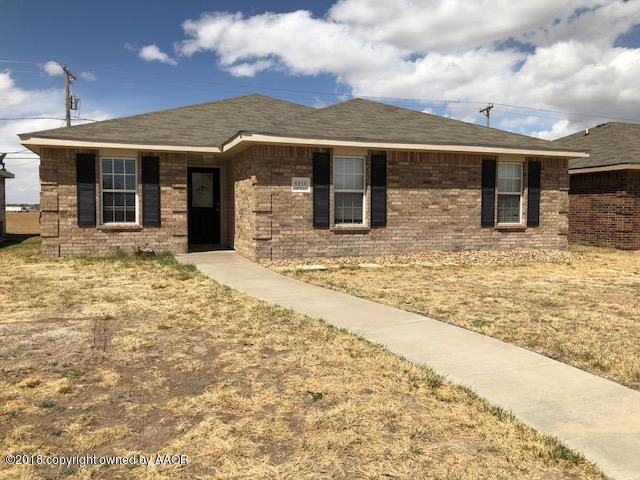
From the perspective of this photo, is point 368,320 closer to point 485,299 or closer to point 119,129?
point 485,299

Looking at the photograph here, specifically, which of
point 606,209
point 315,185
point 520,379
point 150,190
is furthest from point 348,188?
point 606,209

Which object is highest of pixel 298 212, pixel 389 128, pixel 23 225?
pixel 389 128

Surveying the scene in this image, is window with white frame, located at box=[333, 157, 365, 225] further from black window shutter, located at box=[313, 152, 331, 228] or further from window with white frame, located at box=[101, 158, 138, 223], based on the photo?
window with white frame, located at box=[101, 158, 138, 223]

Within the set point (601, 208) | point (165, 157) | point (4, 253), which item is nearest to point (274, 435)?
point (165, 157)

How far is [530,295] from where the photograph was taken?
863cm

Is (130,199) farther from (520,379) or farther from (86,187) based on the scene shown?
(520,379)

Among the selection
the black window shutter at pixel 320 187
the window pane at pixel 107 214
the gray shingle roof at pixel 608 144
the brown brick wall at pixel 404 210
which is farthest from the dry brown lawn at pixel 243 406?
the gray shingle roof at pixel 608 144

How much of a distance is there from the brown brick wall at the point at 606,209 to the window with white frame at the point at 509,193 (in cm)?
468

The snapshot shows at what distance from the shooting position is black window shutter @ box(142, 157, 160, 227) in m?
13.5

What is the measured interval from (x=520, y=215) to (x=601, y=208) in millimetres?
4923

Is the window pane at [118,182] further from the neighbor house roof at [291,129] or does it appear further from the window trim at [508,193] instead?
the window trim at [508,193]

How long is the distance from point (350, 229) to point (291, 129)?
3029 millimetres

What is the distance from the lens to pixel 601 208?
1766cm

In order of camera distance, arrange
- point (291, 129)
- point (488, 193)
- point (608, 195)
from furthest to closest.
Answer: point (608, 195) → point (488, 193) → point (291, 129)
